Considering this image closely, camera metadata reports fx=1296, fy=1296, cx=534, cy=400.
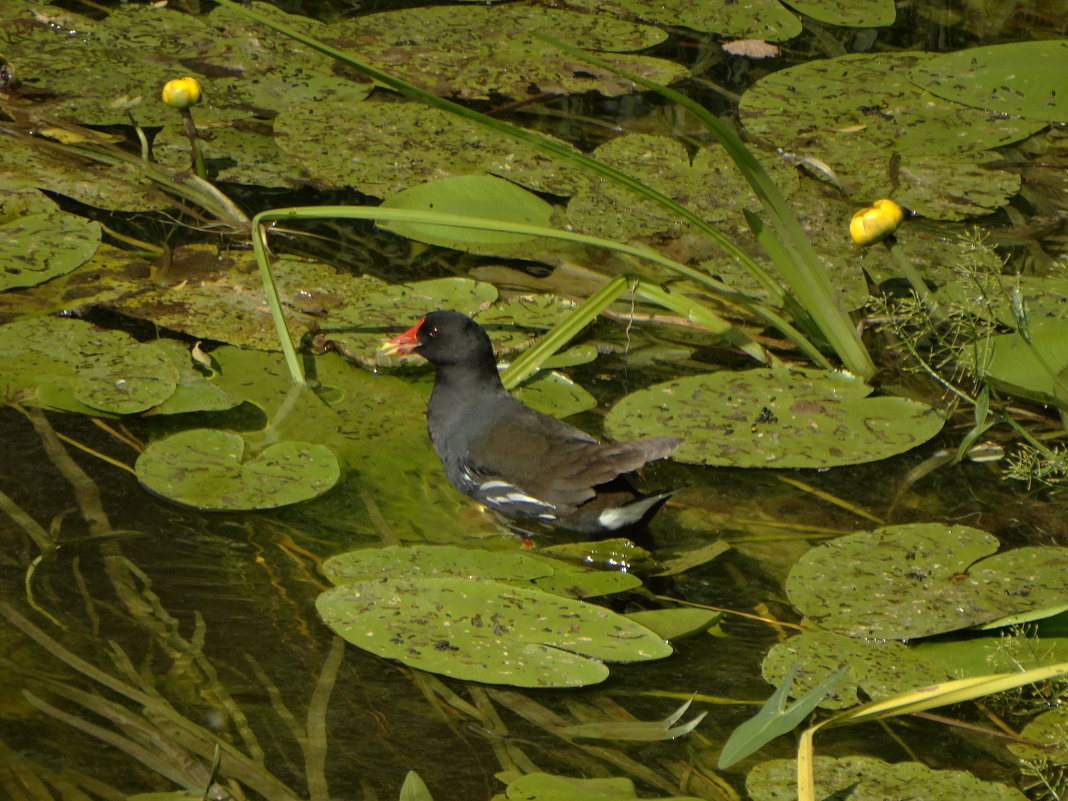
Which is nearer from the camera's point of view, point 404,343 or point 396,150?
point 404,343

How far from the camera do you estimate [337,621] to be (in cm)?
234

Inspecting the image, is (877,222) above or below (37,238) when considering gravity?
above

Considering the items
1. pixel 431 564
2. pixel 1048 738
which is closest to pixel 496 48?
pixel 431 564

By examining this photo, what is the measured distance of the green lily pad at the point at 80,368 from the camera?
292 centimetres

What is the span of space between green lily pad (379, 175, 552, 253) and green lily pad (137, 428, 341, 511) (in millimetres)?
1047

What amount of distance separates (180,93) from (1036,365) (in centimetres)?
A: 235

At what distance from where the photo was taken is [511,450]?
3047mm

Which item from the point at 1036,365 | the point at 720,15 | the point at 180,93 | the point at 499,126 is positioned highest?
the point at 499,126

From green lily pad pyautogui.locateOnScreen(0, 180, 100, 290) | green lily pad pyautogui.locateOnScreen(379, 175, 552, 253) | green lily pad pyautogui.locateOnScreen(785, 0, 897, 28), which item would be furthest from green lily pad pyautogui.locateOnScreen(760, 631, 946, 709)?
green lily pad pyautogui.locateOnScreen(785, 0, 897, 28)

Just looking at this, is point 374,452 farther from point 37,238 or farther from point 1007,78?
point 1007,78

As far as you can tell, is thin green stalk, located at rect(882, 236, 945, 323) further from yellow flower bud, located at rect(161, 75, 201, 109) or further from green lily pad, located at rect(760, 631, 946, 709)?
yellow flower bud, located at rect(161, 75, 201, 109)

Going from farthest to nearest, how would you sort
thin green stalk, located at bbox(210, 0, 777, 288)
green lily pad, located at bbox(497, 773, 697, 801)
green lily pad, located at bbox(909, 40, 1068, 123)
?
green lily pad, located at bbox(909, 40, 1068, 123)
thin green stalk, located at bbox(210, 0, 777, 288)
green lily pad, located at bbox(497, 773, 697, 801)

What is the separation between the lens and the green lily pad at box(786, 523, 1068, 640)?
249 cm

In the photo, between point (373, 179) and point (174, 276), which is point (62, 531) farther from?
point (373, 179)
